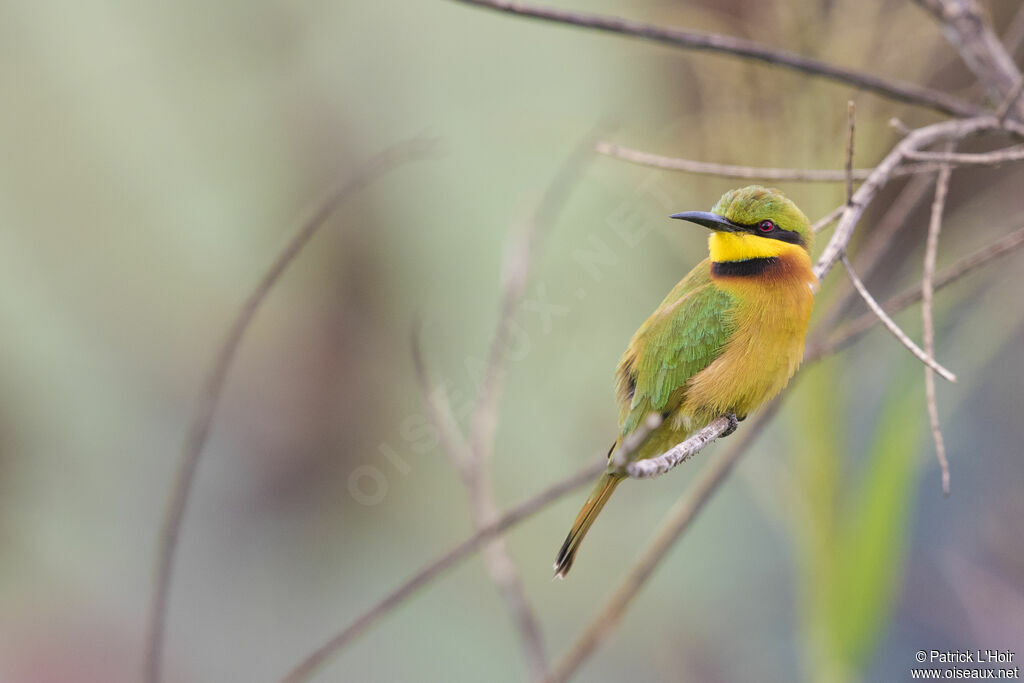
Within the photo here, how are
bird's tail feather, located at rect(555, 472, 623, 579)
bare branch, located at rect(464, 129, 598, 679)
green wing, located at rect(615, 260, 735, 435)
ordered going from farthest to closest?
bare branch, located at rect(464, 129, 598, 679), green wing, located at rect(615, 260, 735, 435), bird's tail feather, located at rect(555, 472, 623, 579)

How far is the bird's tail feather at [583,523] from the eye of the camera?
526 mm

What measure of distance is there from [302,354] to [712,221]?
8.41 feet

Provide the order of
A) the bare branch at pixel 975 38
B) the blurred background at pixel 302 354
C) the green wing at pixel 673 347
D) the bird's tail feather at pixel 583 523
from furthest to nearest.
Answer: the blurred background at pixel 302 354, the bare branch at pixel 975 38, the green wing at pixel 673 347, the bird's tail feather at pixel 583 523

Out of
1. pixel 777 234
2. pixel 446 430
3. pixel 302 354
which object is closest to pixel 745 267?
pixel 777 234

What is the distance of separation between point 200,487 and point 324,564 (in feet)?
1.57

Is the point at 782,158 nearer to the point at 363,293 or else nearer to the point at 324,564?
the point at 363,293

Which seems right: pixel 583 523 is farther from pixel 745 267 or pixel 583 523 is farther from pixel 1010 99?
pixel 1010 99

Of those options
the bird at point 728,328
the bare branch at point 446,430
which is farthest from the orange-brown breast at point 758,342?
the bare branch at point 446,430

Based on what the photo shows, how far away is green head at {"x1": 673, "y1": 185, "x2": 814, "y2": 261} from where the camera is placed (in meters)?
0.64

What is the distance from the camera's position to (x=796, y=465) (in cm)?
97

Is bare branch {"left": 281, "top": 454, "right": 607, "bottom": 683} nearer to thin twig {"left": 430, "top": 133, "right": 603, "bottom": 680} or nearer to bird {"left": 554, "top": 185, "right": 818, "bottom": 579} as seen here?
bird {"left": 554, "top": 185, "right": 818, "bottom": 579}

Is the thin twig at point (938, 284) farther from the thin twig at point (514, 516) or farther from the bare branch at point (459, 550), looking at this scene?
the bare branch at point (459, 550)

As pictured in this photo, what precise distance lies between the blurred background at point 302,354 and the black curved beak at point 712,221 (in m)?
1.96

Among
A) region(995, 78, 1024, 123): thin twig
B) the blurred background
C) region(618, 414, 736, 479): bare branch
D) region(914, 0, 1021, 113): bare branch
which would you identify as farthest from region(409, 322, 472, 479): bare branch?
the blurred background
